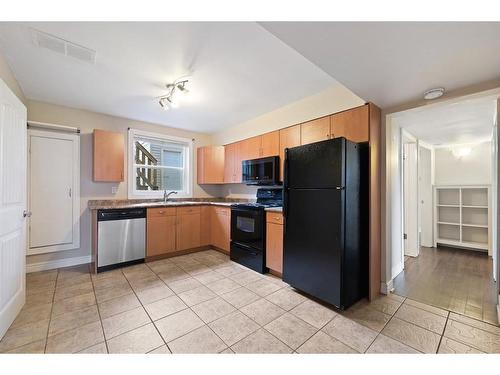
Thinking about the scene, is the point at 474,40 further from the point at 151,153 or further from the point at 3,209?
the point at 151,153

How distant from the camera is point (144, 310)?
2043 mm

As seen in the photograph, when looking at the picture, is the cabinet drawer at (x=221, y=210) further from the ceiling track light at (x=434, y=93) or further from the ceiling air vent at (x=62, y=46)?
the ceiling track light at (x=434, y=93)

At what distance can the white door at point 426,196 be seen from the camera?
4344 millimetres

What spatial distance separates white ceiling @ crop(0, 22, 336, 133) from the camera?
1690mm

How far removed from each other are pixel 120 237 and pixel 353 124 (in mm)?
3491

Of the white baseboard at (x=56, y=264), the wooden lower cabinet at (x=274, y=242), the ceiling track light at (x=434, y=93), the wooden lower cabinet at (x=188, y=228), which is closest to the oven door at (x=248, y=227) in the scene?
the wooden lower cabinet at (x=274, y=242)

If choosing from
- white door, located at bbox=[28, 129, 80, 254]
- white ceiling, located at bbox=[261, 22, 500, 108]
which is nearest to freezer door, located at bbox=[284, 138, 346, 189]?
white ceiling, located at bbox=[261, 22, 500, 108]

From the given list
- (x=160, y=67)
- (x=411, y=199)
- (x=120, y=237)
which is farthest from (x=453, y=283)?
(x=120, y=237)

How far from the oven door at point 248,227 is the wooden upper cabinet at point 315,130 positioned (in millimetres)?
1184

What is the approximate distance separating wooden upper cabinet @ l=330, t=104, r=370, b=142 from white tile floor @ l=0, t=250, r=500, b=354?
5.87ft

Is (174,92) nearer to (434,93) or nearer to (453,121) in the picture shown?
(434,93)
